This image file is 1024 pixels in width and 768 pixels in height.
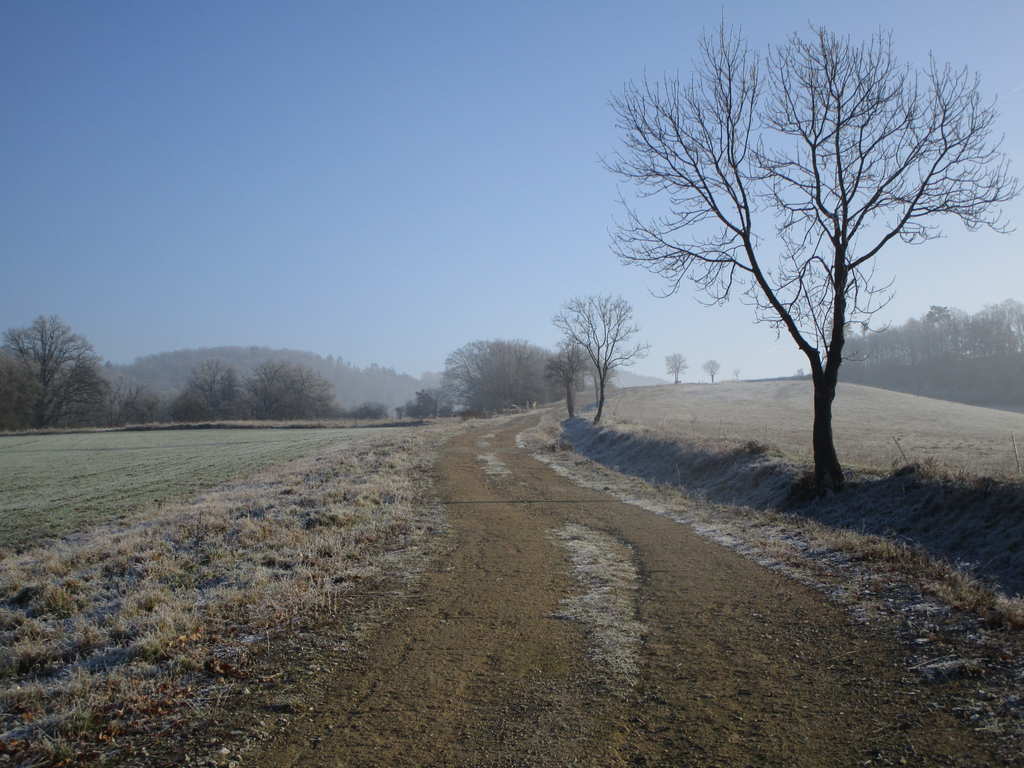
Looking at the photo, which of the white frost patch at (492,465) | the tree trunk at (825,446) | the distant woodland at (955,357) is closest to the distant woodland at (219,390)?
the white frost patch at (492,465)

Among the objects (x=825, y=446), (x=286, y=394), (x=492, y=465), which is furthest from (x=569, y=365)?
(x=286, y=394)

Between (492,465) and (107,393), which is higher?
(107,393)

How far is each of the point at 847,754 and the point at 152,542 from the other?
1165 centimetres

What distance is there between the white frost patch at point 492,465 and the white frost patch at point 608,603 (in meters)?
9.92

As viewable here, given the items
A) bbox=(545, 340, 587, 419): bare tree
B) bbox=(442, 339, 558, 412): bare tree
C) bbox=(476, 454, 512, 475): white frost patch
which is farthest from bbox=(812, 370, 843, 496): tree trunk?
bbox=(442, 339, 558, 412): bare tree

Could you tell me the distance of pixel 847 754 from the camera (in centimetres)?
387

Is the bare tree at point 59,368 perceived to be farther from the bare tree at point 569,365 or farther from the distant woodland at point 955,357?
the distant woodland at point 955,357

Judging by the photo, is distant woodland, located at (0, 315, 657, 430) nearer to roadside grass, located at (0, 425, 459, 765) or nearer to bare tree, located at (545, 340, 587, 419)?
bare tree, located at (545, 340, 587, 419)

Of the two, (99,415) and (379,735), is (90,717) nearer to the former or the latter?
(379,735)

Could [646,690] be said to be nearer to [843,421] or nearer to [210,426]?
[843,421]

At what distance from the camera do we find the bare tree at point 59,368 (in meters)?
80.0

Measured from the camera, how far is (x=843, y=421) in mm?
44906

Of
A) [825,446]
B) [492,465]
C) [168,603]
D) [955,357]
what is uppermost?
[955,357]

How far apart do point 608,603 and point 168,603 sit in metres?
5.31
